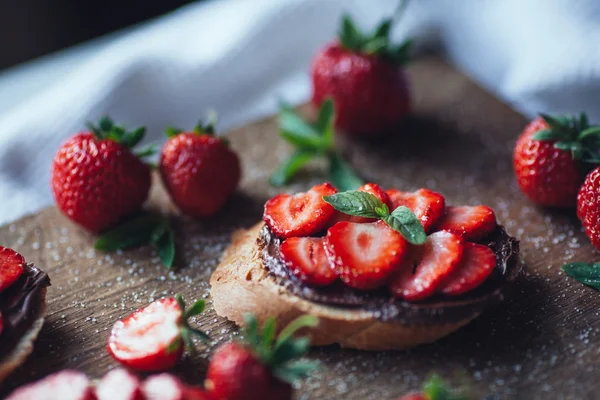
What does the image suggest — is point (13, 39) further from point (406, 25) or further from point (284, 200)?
point (284, 200)

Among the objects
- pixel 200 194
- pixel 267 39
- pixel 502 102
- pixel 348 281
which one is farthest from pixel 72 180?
pixel 502 102

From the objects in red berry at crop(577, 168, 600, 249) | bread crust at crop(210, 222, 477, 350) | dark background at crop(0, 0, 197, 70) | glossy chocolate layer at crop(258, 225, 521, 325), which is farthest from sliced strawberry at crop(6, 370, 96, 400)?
dark background at crop(0, 0, 197, 70)

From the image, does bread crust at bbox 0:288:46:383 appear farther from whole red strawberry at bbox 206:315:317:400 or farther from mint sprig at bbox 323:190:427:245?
mint sprig at bbox 323:190:427:245

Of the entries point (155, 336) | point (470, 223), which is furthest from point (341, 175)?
point (155, 336)

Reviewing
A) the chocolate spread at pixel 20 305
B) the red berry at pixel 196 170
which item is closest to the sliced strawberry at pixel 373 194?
the red berry at pixel 196 170

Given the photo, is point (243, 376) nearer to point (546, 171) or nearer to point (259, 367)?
point (259, 367)

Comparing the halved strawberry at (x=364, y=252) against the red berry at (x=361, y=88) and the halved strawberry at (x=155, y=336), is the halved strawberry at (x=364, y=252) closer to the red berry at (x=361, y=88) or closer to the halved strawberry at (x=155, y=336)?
the halved strawberry at (x=155, y=336)
